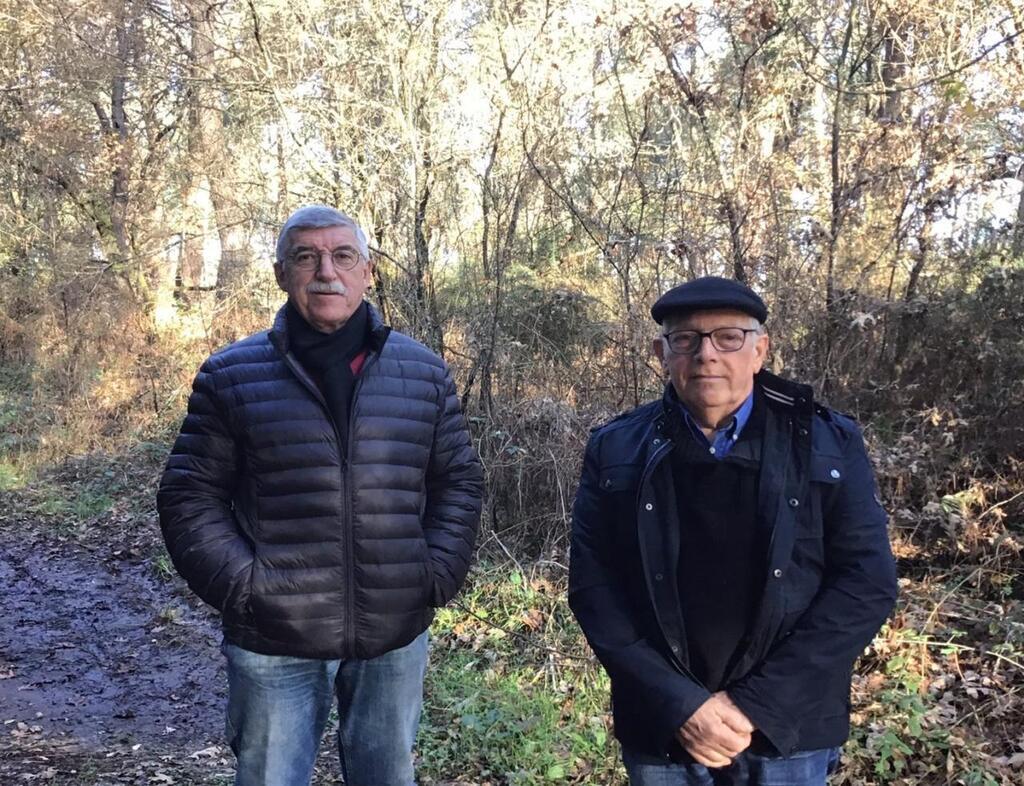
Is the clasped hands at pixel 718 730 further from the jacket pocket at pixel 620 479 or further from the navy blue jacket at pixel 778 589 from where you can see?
the jacket pocket at pixel 620 479

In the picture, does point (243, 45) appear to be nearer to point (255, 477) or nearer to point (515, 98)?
point (515, 98)

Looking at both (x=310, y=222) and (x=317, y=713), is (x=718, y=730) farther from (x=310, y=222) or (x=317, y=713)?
(x=310, y=222)

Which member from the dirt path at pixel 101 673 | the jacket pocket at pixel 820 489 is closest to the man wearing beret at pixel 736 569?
the jacket pocket at pixel 820 489

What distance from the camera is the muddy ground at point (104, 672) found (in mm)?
4352

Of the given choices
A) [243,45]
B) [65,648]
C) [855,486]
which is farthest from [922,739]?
[243,45]

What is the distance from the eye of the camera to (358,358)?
8.73 feet

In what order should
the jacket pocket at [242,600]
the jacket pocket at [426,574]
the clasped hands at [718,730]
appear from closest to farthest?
the clasped hands at [718,730] < the jacket pocket at [242,600] < the jacket pocket at [426,574]

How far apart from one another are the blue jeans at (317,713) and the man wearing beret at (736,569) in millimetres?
794

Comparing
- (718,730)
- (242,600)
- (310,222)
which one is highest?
(310,222)

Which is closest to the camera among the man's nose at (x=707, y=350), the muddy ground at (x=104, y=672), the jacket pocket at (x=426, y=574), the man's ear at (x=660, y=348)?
the man's nose at (x=707, y=350)

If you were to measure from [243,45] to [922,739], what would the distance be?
26.0ft

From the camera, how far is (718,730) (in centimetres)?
201

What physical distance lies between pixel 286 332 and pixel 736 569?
1546 mm

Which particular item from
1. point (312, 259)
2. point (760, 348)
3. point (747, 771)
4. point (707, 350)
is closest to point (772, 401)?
point (760, 348)
